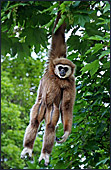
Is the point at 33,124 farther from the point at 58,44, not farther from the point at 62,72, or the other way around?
the point at 58,44

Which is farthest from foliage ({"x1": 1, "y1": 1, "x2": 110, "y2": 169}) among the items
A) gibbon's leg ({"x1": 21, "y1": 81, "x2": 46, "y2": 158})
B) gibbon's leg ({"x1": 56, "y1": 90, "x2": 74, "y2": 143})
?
gibbon's leg ({"x1": 21, "y1": 81, "x2": 46, "y2": 158})

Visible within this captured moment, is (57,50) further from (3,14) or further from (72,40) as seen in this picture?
(3,14)

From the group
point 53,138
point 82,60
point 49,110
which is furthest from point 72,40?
point 53,138

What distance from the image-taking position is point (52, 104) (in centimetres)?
297

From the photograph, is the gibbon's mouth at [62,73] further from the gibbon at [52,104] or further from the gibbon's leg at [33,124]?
the gibbon's leg at [33,124]

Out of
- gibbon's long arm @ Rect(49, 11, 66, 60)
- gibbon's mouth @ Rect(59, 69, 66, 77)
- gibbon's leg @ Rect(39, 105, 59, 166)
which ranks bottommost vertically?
gibbon's leg @ Rect(39, 105, 59, 166)

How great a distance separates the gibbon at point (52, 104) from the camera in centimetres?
288

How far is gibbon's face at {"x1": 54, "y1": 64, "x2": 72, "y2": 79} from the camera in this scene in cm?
303

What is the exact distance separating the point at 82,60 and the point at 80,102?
73 cm

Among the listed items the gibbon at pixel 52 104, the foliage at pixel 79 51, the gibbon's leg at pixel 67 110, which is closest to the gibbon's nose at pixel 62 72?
the gibbon at pixel 52 104

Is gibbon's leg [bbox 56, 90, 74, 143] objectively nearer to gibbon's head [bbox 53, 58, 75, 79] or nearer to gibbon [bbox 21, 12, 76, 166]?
gibbon [bbox 21, 12, 76, 166]

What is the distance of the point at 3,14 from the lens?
396 centimetres

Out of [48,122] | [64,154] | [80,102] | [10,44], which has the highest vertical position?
[10,44]

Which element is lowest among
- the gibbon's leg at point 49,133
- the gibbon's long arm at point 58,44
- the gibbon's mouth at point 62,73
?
the gibbon's leg at point 49,133
